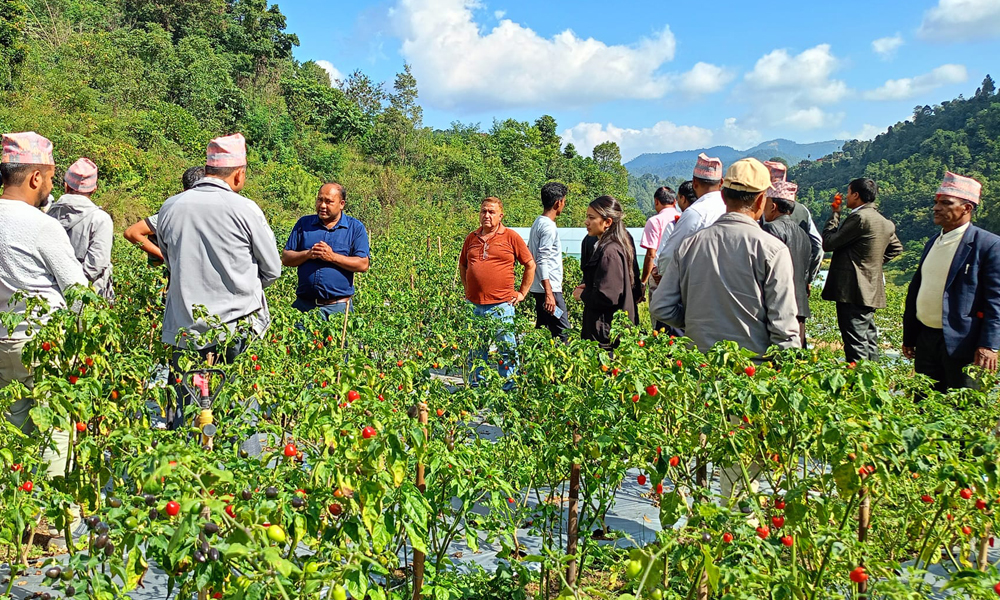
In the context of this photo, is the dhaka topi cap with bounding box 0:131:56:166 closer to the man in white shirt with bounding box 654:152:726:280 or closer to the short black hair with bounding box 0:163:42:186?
the short black hair with bounding box 0:163:42:186

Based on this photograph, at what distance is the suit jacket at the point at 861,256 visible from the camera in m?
4.82

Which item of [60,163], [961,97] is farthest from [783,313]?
[961,97]

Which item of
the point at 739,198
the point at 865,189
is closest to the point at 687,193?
the point at 865,189

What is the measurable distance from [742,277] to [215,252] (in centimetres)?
236

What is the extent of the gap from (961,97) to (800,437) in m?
69.5

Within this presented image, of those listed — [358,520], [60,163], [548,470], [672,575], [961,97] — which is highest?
[961,97]

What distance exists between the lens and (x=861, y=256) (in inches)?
191

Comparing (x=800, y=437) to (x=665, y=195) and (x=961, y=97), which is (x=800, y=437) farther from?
(x=961, y=97)

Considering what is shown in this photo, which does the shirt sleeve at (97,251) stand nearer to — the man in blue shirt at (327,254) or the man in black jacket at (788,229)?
the man in blue shirt at (327,254)

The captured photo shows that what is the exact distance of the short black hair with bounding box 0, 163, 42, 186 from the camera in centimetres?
311

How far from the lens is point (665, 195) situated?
5777mm

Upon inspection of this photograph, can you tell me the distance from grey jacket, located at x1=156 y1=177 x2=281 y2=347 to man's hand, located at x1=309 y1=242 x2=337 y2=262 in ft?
3.58

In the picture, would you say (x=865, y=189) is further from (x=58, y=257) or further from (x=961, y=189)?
(x=58, y=257)

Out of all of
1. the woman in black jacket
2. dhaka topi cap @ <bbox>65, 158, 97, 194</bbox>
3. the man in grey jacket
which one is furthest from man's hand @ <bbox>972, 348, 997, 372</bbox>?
dhaka topi cap @ <bbox>65, 158, 97, 194</bbox>
